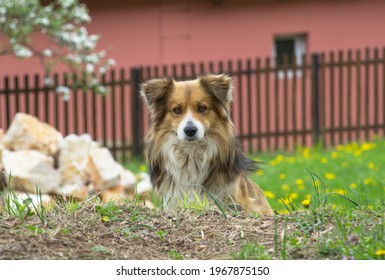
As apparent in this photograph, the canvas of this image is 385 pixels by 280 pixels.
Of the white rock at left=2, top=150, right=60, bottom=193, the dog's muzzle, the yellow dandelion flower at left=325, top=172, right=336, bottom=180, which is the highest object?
the dog's muzzle

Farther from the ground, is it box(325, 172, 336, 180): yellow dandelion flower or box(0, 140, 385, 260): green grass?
box(0, 140, 385, 260): green grass

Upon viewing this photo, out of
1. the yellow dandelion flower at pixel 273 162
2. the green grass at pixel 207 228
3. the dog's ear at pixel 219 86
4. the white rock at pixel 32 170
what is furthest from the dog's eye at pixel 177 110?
the yellow dandelion flower at pixel 273 162

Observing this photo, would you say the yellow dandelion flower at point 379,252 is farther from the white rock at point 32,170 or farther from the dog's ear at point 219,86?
the white rock at point 32,170

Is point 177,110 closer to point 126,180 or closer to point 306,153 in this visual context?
point 126,180

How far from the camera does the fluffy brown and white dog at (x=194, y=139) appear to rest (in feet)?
21.4

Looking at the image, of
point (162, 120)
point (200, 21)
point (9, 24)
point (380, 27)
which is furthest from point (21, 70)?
point (162, 120)

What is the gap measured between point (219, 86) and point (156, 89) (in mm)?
503

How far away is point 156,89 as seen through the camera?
261 inches

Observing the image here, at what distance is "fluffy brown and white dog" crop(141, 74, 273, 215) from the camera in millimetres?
6520

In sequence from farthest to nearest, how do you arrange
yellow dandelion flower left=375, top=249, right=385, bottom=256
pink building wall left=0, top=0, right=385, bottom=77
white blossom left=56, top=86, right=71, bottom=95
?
pink building wall left=0, top=0, right=385, bottom=77 < white blossom left=56, top=86, right=71, bottom=95 < yellow dandelion flower left=375, top=249, right=385, bottom=256

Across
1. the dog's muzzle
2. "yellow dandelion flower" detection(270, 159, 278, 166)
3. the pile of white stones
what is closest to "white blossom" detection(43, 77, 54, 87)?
Result: the pile of white stones

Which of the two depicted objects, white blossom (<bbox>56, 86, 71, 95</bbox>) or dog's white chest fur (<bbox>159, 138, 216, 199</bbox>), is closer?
dog's white chest fur (<bbox>159, 138, 216, 199</bbox>)

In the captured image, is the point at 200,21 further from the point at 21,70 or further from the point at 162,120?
the point at 162,120

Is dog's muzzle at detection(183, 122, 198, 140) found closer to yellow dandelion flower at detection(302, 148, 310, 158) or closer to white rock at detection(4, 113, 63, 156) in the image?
white rock at detection(4, 113, 63, 156)
